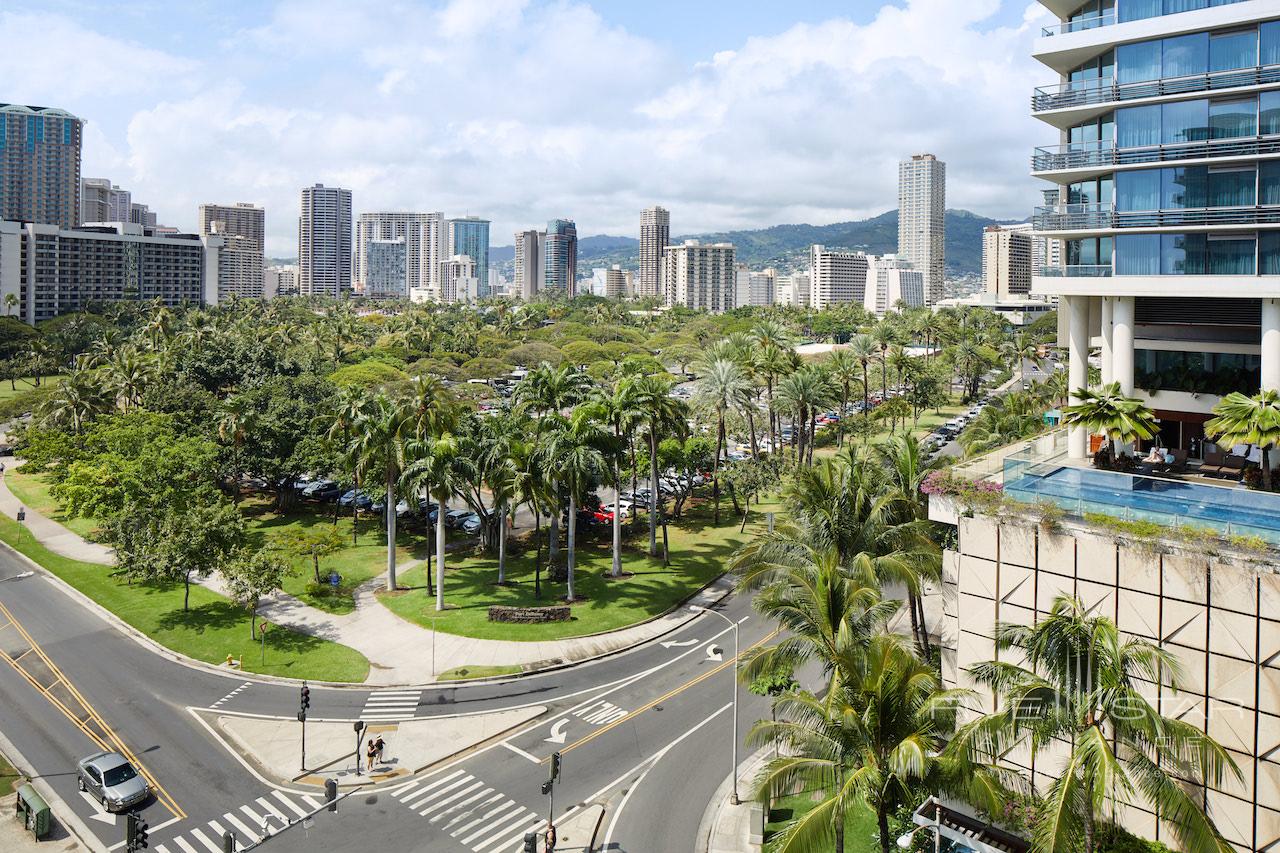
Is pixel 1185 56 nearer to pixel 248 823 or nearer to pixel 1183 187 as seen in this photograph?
pixel 1183 187

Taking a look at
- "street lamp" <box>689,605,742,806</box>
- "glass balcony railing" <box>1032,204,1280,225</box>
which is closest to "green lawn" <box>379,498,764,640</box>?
"street lamp" <box>689,605,742,806</box>

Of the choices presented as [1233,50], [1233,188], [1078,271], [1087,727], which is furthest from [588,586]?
[1233,50]

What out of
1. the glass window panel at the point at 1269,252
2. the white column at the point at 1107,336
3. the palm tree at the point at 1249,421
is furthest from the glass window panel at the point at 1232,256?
the palm tree at the point at 1249,421

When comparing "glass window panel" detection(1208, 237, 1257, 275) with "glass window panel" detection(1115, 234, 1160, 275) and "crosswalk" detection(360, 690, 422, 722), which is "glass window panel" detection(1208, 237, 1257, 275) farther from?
"crosswalk" detection(360, 690, 422, 722)

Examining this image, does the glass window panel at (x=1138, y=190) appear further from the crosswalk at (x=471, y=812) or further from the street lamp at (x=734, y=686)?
the crosswalk at (x=471, y=812)

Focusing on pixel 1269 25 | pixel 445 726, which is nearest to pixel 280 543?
pixel 445 726
